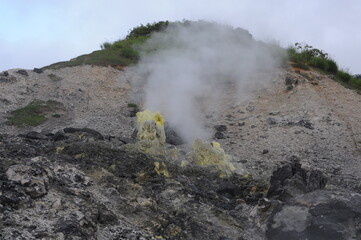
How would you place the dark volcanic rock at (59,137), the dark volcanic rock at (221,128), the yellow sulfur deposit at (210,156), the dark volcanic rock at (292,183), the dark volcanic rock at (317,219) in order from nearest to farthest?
1. the dark volcanic rock at (317,219)
2. the dark volcanic rock at (292,183)
3. the yellow sulfur deposit at (210,156)
4. the dark volcanic rock at (59,137)
5. the dark volcanic rock at (221,128)

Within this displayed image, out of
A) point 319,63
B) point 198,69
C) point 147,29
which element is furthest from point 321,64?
point 147,29

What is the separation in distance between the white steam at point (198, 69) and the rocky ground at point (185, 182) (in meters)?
1.11

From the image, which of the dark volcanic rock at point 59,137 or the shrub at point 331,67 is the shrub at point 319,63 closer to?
the shrub at point 331,67

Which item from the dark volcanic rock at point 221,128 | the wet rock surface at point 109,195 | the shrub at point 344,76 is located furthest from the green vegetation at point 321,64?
the wet rock surface at point 109,195

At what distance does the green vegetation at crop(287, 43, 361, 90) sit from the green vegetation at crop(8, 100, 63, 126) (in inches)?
381

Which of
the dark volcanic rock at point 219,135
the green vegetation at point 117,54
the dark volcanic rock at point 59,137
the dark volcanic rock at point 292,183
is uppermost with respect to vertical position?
the green vegetation at point 117,54

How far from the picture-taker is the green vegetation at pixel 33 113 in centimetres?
1522

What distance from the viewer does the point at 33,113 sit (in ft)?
53.0

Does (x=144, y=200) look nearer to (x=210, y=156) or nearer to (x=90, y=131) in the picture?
(x=210, y=156)

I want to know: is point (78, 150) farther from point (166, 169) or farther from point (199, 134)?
point (199, 134)

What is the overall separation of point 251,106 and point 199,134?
3070 millimetres

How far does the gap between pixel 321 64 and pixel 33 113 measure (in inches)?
463

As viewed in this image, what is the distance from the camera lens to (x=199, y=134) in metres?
15.3

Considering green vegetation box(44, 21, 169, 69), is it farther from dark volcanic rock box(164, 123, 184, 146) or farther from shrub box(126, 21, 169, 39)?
dark volcanic rock box(164, 123, 184, 146)
